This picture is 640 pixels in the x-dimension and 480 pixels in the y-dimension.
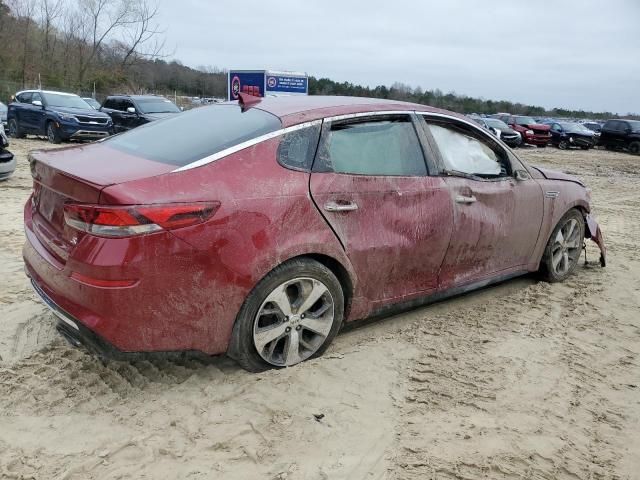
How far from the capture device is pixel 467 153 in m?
4.13

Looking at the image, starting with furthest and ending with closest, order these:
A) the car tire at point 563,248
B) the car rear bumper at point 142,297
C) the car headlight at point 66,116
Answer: the car headlight at point 66,116 < the car tire at point 563,248 < the car rear bumper at point 142,297

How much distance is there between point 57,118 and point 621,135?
25.8 m

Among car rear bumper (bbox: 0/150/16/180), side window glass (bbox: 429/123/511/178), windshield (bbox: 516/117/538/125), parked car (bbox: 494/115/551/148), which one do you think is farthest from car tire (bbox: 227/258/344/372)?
windshield (bbox: 516/117/538/125)

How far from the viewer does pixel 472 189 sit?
3971 mm

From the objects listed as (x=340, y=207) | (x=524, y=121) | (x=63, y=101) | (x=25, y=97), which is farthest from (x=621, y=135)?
(x=340, y=207)

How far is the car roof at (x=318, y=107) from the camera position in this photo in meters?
3.27

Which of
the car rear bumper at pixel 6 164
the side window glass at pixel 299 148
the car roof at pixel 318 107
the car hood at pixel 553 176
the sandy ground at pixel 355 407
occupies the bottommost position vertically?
the sandy ground at pixel 355 407

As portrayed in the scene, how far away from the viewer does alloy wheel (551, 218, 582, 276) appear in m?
5.04

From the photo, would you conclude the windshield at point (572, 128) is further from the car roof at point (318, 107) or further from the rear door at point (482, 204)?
the car roof at point (318, 107)

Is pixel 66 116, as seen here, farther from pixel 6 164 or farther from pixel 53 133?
pixel 6 164

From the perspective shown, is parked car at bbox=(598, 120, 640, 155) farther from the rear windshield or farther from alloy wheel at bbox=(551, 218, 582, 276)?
the rear windshield

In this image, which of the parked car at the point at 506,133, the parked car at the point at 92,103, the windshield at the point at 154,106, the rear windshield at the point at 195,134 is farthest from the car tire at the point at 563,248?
the parked car at the point at 506,133

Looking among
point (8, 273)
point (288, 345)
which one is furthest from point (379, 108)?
point (8, 273)

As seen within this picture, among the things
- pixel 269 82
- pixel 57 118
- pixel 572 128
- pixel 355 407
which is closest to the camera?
pixel 355 407
